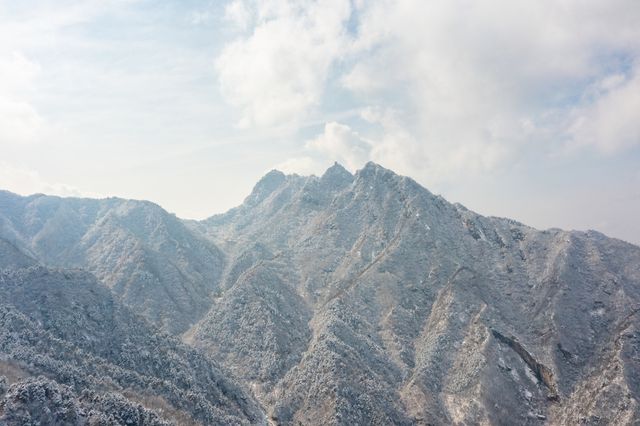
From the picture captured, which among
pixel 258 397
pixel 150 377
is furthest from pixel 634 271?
pixel 150 377

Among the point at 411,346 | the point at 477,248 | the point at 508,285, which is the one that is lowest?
the point at 411,346

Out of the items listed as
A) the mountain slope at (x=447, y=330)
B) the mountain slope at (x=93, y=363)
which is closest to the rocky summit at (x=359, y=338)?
the mountain slope at (x=93, y=363)

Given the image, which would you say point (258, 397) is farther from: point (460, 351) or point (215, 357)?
point (460, 351)

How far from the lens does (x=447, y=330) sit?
141 meters

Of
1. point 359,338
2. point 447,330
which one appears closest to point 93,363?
point 359,338

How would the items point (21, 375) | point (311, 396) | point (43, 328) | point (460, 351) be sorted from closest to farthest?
point (21, 375) < point (43, 328) < point (311, 396) < point (460, 351)

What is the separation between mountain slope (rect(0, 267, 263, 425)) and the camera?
235ft

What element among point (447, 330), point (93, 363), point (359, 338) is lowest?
point (93, 363)

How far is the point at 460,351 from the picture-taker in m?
135

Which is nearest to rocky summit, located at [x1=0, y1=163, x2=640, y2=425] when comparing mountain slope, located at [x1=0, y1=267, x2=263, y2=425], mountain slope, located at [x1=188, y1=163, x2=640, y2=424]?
mountain slope, located at [x1=0, y1=267, x2=263, y2=425]

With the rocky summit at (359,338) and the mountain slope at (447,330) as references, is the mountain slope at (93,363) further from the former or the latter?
the mountain slope at (447,330)

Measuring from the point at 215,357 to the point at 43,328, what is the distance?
177 feet

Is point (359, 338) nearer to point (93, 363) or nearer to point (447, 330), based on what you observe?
point (447, 330)

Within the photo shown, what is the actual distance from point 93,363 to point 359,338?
77.5m
